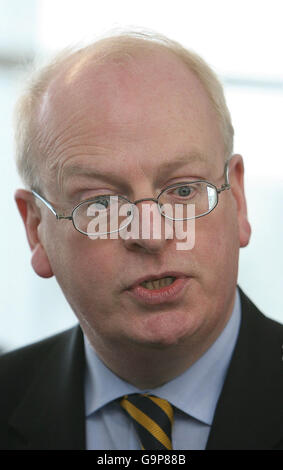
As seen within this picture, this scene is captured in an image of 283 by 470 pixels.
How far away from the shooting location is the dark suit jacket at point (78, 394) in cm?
172

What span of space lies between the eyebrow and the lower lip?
279mm

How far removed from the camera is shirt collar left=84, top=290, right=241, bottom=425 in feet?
5.89

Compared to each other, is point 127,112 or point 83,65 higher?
point 83,65

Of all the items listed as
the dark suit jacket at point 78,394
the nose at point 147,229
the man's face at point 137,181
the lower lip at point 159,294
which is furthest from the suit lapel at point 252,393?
the nose at point 147,229

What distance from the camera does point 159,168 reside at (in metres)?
1.67

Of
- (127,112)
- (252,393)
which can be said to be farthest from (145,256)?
(252,393)

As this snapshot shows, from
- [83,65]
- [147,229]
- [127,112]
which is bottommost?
[147,229]

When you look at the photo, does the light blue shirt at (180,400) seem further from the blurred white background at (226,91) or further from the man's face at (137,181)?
the blurred white background at (226,91)

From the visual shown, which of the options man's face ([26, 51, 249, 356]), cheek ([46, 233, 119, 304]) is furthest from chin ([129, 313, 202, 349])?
cheek ([46, 233, 119, 304])

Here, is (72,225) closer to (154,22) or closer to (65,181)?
(65,181)

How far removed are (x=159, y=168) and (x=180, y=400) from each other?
0.63 m

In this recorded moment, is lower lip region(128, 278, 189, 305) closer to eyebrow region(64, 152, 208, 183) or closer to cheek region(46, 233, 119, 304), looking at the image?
cheek region(46, 233, 119, 304)

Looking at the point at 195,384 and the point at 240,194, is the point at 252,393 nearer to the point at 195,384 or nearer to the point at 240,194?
the point at 195,384
